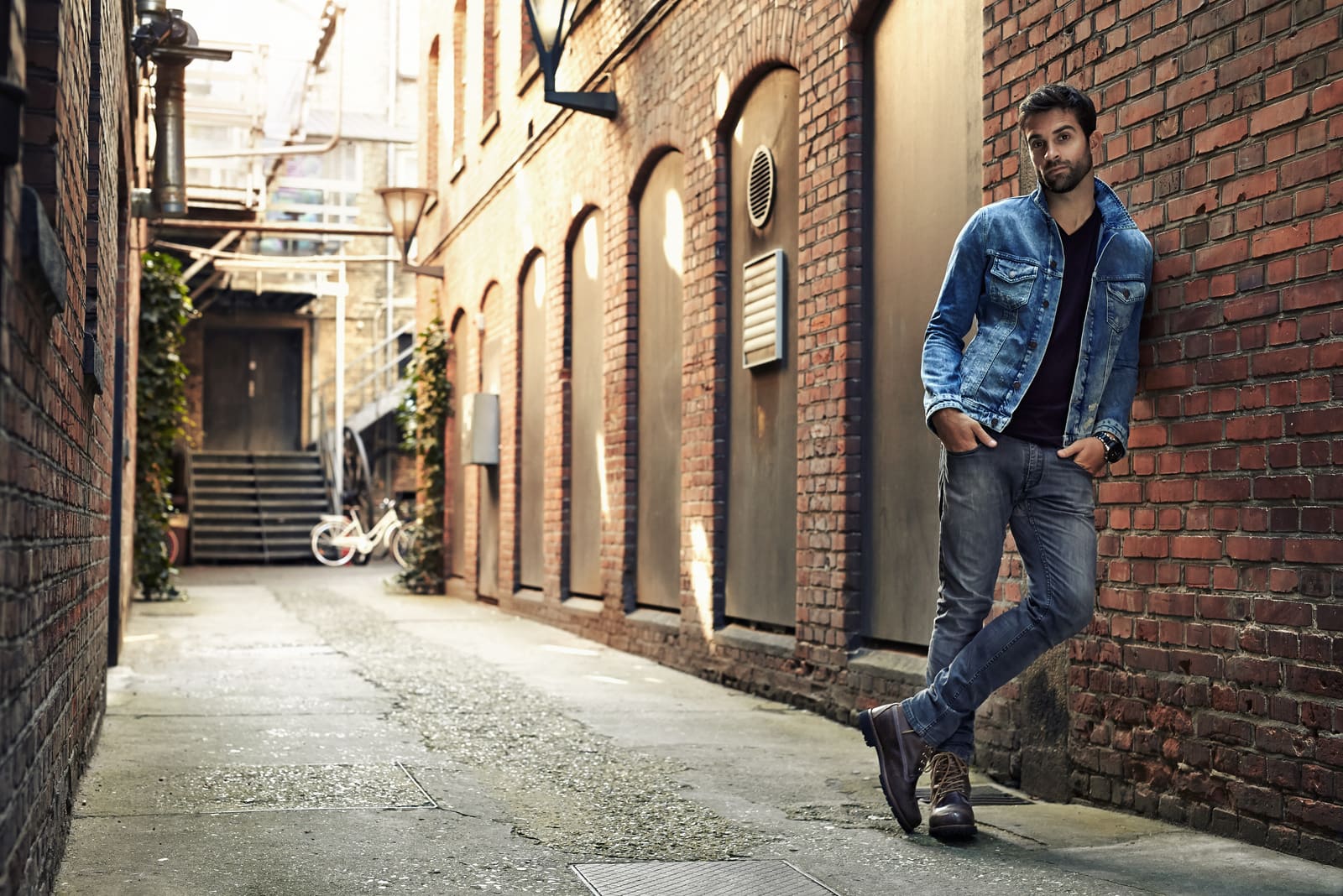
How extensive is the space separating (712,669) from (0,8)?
5.88 metres

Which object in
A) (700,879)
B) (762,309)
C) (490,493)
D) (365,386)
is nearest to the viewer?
(700,879)

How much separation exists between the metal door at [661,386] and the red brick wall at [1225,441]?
422cm

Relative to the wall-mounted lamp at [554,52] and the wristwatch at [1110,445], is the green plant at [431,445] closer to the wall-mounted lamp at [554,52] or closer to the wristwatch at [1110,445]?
the wall-mounted lamp at [554,52]

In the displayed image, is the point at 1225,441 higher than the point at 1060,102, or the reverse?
the point at 1060,102

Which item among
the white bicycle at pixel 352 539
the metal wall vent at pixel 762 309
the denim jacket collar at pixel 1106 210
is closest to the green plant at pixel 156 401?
the metal wall vent at pixel 762 309

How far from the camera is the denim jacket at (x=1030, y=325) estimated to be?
3.78 metres

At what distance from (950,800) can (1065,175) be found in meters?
1.58

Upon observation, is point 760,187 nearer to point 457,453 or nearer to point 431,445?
point 457,453

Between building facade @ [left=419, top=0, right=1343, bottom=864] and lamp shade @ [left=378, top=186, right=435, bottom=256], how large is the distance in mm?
2548

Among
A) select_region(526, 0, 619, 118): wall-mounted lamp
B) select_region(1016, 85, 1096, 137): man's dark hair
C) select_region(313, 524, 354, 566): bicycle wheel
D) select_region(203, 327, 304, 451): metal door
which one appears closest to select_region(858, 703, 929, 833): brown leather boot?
select_region(1016, 85, 1096, 137): man's dark hair

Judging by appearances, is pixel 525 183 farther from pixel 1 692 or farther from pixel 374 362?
pixel 374 362

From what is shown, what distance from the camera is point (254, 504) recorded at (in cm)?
2292

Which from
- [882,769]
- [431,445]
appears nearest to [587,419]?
[431,445]

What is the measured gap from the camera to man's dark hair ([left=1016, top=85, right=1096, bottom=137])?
3.73m
